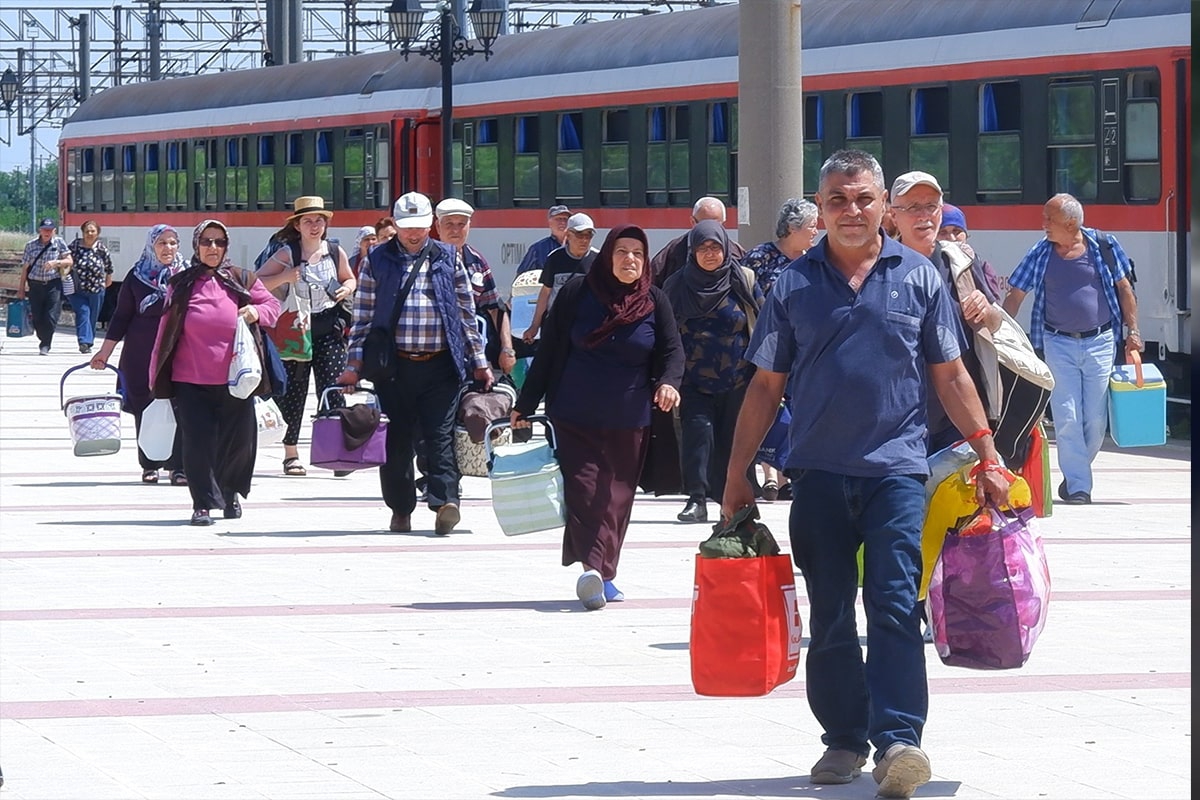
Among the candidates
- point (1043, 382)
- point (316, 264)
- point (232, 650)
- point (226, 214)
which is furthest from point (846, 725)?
point (226, 214)

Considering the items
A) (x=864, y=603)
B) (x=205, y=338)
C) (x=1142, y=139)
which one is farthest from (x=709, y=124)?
(x=864, y=603)

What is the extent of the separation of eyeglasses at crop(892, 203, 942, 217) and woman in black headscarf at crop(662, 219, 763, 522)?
474 centimetres

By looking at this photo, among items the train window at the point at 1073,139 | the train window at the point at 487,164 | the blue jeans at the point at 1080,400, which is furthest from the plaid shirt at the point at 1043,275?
the train window at the point at 487,164

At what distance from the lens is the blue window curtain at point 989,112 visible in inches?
799

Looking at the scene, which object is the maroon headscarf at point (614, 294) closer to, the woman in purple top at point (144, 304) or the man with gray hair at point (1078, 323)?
the man with gray hair at point (1078, 323)

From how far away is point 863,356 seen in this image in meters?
6.76

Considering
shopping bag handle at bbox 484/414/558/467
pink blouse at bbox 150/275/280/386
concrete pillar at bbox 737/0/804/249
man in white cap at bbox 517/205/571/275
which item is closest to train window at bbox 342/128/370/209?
man in white cap at bbox 517/205/571/275

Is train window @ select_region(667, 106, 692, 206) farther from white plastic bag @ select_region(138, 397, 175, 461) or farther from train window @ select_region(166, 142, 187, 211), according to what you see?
train window @ select_region(166, 142, 187, 211)

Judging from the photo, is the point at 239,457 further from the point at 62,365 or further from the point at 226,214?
the point at 226,214

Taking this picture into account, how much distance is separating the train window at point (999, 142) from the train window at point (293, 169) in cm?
1482

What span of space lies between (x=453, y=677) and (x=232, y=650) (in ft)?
3.11

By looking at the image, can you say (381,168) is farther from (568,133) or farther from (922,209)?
(922,209)

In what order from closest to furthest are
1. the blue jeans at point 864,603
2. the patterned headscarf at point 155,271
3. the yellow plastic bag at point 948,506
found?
the blue jeans at point 864,603 < the yellow plastic bag at point 948,506 < the patterned headscarf at point 155,271

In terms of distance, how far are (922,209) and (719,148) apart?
1583 centimetres
